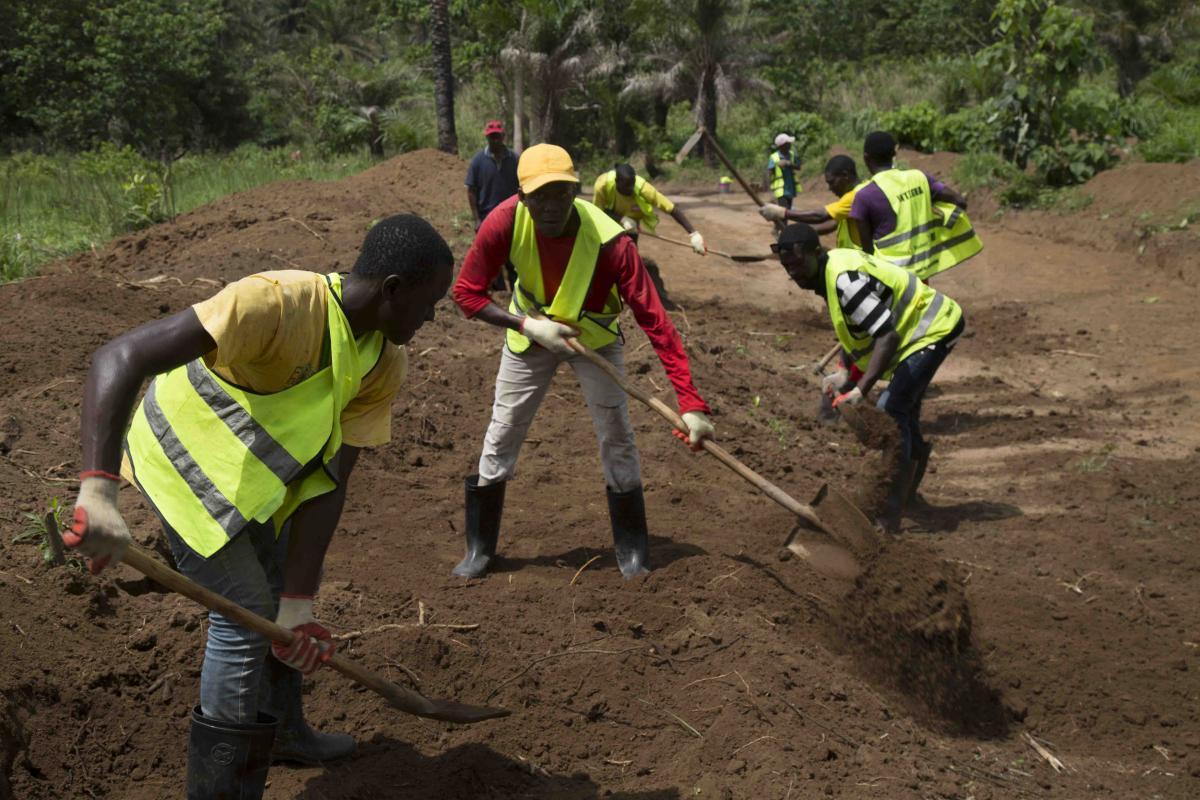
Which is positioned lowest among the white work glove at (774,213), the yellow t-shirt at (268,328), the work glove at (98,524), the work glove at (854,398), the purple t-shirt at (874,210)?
the white work glove at (774,213)

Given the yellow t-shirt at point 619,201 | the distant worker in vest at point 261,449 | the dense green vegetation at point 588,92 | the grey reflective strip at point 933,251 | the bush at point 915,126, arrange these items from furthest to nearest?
the bush at point 915,126
the dense green vegetation at point 588,92
the yellow t-shirt at point 619,201
the grey reflective strip at point 933,251
the distant worker in vest at point 261,449

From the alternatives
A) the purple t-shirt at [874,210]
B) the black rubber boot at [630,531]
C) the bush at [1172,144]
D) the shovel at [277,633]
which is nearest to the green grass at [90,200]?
the black rubber boot at [630,531]

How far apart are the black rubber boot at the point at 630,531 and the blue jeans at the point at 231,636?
93.9 inches

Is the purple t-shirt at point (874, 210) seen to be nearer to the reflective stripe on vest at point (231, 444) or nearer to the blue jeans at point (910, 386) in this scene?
the blue jeans at point (910, 386)

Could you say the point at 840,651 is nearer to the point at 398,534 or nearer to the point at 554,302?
the point at 554,302

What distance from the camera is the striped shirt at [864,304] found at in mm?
5754

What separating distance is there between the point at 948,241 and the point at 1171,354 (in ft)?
10.7

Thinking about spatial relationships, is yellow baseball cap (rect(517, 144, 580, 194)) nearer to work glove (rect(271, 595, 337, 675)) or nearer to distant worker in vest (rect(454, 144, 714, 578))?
distant worker in vest (rect(454, 144, 714, 578))

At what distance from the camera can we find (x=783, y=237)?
219 inches

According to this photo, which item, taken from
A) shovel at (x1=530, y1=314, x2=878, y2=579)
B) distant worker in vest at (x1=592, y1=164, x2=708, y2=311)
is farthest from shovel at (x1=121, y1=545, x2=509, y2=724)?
distant worker in vest at (x1=592, y1=164, x2=708, y2=311)

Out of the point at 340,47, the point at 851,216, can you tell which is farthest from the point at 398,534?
the point at 340,47

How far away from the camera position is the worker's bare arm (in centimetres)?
250

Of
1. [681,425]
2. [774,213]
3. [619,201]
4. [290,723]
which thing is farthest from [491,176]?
[290,723]

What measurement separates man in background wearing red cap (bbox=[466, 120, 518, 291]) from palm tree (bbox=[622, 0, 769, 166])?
48.5 ft
